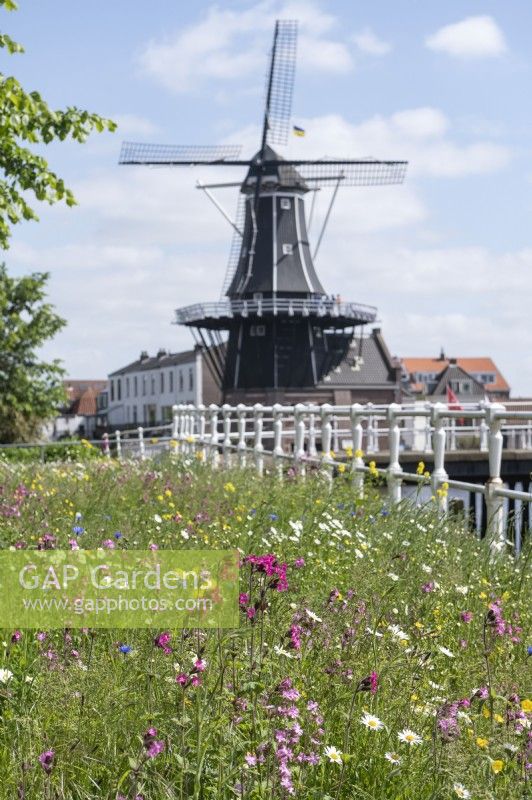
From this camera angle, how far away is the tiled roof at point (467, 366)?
4491 inches

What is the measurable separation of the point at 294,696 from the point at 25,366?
41567 mm

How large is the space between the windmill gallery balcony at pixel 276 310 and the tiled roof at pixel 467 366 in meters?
60.1

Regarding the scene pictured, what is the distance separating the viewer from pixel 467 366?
118 meters

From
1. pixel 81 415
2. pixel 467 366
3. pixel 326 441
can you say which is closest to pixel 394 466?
pixel 326 441

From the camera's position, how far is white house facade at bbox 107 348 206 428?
76062 millimetres

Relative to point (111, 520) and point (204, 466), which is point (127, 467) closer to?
point (204, 466)

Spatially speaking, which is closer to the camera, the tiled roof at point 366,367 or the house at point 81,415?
the tiled roof at point 366,367

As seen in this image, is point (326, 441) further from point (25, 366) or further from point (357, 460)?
point (25, 366)

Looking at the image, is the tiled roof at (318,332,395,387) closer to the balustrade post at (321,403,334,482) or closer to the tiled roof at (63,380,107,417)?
the balustrade post at (321,403,334,482)

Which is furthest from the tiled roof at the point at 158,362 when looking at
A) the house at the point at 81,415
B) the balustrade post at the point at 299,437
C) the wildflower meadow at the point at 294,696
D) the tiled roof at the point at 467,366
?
the wildflower meadow at the point at 294,696

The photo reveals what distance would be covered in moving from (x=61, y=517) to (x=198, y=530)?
1401 millimetres

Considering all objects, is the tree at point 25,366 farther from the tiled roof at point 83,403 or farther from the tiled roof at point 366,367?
the tiled roof at point 83,403

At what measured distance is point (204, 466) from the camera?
520 inches

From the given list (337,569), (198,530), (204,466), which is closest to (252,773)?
(337,569)
